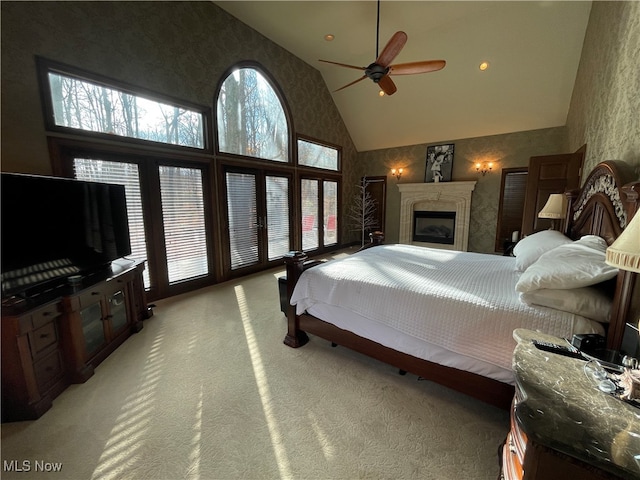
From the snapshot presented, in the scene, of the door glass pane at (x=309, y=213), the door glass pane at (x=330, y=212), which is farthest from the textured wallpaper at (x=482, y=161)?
the door glass pane at (x=309, y=213)

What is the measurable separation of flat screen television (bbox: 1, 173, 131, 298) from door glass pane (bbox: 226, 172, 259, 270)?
1707 mm

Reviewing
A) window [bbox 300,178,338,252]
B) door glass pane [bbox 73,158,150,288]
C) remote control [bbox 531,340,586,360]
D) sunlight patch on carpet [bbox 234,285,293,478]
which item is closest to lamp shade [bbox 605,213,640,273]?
remote control [bbox 531,340,586,360]

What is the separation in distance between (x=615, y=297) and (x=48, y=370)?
11.1ft

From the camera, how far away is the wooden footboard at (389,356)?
1514 mm

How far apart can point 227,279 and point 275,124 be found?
2.98m

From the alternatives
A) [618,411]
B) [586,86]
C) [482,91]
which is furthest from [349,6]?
[618,411]

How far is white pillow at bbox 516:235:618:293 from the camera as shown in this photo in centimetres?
134

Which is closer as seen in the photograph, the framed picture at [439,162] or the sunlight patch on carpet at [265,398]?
the sunlight patch on carpet at [265,398]

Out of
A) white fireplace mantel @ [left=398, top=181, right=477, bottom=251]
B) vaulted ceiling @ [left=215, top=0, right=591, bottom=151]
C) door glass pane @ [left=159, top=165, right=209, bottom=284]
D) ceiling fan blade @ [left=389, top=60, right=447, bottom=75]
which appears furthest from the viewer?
white fireplace mantel @ [left=398, top=181, right=477, bottom=251]

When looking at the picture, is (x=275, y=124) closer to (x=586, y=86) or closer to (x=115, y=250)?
(x=115, y=250)

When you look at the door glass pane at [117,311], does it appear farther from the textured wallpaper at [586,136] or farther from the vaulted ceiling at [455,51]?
the textured wallpaper at [586,136]

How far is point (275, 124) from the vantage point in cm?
482

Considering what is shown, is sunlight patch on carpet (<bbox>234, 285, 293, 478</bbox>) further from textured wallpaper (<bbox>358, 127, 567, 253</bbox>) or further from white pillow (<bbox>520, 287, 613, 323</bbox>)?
textured wallpaper (<bbox>358, 127, 567, 253</bbox>)

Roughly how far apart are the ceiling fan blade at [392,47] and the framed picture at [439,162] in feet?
12.0
